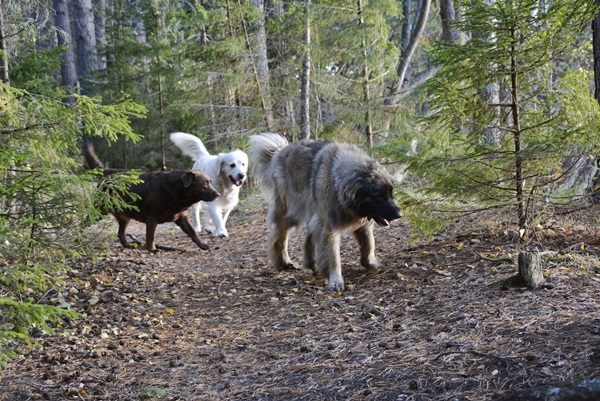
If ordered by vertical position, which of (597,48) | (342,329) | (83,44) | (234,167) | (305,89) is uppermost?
(83,44)

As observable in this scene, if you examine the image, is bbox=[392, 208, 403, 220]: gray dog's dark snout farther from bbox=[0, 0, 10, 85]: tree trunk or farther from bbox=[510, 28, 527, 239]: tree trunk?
bbox=[0, 0, 10, 85]: tree trunk

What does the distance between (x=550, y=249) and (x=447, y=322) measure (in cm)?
195

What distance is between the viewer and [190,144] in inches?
477

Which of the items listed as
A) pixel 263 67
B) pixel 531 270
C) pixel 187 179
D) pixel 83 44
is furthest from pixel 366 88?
pixel 83 44

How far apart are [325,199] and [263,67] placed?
8792 mm

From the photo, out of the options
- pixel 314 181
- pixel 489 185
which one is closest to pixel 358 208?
pixel 314 181

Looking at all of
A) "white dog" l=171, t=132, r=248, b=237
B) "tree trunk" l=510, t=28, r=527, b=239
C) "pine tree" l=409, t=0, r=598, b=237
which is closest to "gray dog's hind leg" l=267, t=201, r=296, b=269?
"pine tree" l=409, t=0, r=598, b=237

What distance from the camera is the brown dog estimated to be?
923 centimetres

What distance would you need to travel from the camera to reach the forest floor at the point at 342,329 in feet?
12.1

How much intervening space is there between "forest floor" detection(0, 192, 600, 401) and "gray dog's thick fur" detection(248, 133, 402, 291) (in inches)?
12.6

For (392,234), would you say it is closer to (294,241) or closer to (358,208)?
(294,241)

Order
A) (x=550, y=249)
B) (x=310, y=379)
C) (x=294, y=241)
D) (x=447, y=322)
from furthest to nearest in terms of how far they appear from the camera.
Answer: (x=294, y=241) → (x=550, y=249) → (x=447, y=322) → (x=310, y=379)

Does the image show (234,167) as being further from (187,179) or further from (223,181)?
(187,179)

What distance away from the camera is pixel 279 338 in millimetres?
5035
